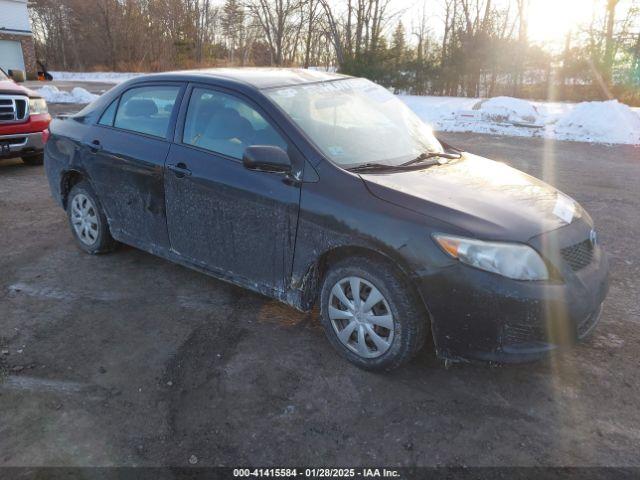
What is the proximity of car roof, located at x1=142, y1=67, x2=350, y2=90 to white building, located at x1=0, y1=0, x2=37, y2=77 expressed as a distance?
36.9 meters

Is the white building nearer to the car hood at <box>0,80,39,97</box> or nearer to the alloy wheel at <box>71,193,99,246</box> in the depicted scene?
the car hood at <box>0,80,39,97</box>

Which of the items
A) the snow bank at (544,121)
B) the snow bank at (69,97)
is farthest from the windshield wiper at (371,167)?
the snow bank at (69,97)

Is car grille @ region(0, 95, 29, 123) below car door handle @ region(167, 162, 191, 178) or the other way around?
the other way around

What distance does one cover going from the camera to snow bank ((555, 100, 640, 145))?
1158 centimetres

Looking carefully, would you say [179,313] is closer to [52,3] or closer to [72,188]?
[72,188]

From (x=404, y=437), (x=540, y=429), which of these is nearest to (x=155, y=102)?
(x=404, y=437)

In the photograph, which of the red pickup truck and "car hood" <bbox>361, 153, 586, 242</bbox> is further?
the red pickup truck

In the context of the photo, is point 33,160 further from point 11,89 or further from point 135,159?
point 135,159

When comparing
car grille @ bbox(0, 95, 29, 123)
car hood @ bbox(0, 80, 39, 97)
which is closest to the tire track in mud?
car grille @ bbox(0, 95, 29, 123)

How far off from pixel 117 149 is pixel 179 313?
1495 mm

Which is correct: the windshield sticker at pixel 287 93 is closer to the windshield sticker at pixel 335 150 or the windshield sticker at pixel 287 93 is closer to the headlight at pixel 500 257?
the windshield sticker at pixel 335 150

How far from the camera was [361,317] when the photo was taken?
3123 mm

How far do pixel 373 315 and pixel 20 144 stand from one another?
25.0 feet

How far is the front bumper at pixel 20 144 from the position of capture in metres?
8.18
